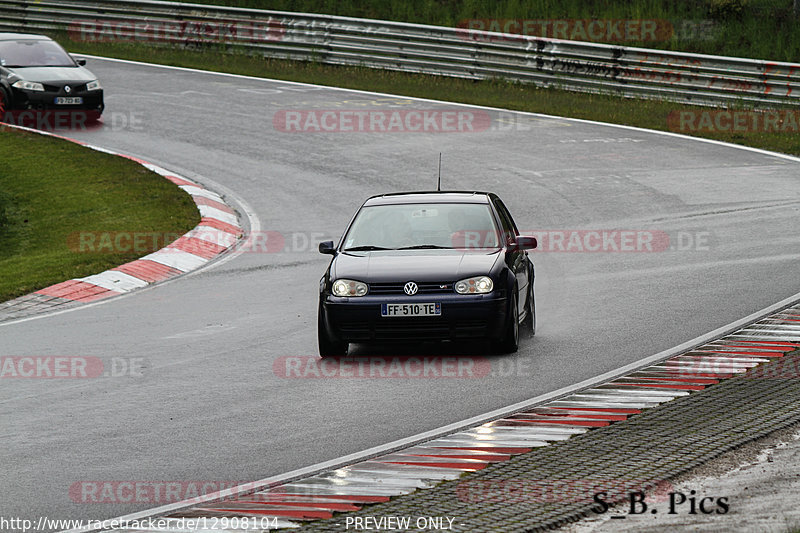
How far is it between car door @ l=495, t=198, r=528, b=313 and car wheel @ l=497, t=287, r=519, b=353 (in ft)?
0.92

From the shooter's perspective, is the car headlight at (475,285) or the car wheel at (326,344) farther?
the car wheel at (326,344)

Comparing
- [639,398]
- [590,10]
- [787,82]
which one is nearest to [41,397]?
[639,398]

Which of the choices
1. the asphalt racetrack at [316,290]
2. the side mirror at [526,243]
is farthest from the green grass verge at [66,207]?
the side mirror at [526,243]

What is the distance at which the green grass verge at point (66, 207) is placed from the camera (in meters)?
16.2

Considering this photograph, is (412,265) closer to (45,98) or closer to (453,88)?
(45,98)

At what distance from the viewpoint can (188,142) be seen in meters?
24.3

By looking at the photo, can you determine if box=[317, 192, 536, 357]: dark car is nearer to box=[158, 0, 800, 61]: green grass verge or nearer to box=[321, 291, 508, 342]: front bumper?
box=[321, 291, 508, 342]: front bumper

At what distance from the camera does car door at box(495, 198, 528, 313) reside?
11.7m

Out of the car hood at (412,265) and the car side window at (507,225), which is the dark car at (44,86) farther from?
the car hood at (412,265)

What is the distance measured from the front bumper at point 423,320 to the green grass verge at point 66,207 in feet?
17.8

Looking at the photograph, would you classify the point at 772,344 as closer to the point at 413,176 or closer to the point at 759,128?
the point at 413,176

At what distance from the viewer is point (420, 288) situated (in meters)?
10.9

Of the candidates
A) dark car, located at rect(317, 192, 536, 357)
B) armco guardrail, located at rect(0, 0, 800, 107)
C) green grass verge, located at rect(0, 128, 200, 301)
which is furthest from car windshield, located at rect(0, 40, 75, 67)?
dark car, located at rect(317, 192, 536, 357)

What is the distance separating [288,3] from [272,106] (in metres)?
10.2
